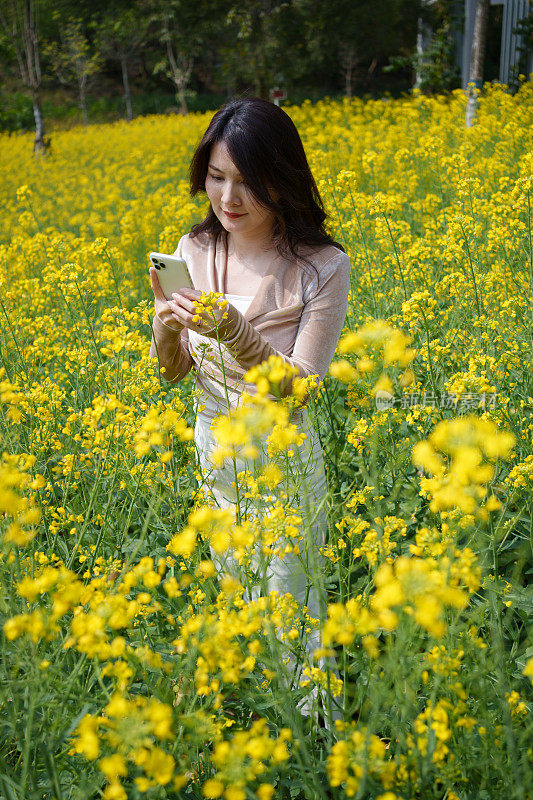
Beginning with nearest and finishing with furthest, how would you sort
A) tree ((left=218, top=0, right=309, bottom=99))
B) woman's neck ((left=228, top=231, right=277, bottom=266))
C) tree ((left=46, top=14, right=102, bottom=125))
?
woman's neck ((left=228, top=231, right=277, bottom=266)) < tree ((left=218, top=0, right=309, bottom=99)) < tree ((left=46, top=14, right=102, bottom=125))

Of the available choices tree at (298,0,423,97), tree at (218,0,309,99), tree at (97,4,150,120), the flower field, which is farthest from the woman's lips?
tree at (97,4,150,120)

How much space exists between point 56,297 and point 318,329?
2149 mm

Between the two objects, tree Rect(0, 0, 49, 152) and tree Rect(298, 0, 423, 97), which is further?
tree Rect(298, 0, 423, 97)

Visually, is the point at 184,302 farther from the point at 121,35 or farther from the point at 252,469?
the point at 121,35

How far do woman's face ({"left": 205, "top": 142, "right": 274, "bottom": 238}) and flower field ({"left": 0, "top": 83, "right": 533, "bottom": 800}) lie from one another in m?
0.44

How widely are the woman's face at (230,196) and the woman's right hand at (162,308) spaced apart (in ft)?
0.84

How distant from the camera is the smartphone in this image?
5.60ft

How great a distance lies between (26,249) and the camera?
408 cm

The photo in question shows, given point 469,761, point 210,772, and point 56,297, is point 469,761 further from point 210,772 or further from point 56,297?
point 56,297

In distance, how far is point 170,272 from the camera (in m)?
1.74

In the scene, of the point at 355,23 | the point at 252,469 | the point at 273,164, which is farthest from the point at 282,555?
the point at 355,23

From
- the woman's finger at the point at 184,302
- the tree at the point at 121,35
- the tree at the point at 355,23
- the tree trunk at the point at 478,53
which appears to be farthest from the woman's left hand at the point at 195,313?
the tree at the point at 121,35

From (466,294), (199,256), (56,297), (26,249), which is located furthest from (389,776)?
(26,249)

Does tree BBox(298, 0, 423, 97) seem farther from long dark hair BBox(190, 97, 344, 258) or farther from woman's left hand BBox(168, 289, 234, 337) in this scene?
woman's left hand BBox(168, 289, 234, 337)
